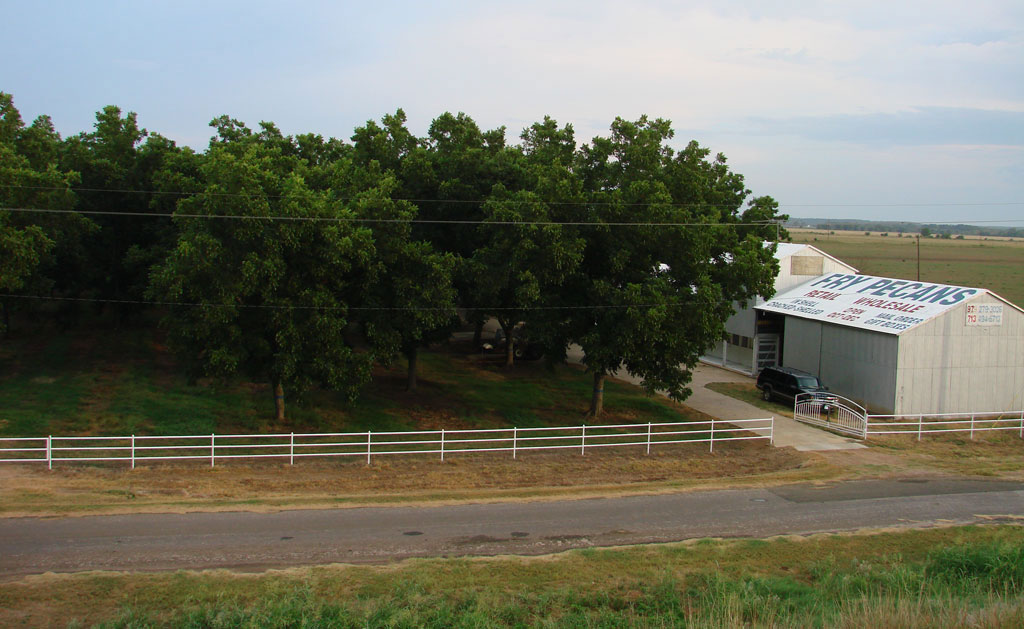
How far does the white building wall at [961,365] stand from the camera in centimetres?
2788

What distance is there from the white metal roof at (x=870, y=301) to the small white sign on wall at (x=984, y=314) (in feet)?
0.14

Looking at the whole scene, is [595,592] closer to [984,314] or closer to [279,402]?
[279,402]

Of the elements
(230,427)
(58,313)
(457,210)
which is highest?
(457,210)

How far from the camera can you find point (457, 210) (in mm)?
28281

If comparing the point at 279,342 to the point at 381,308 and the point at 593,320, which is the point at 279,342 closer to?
the point at 381,308

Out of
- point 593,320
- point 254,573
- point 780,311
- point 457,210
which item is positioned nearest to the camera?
point 254,573

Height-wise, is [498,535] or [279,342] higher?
[279,342]

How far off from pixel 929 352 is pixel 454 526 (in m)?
21.1

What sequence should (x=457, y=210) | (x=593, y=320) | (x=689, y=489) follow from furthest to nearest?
(x=457, y=210) → (x=593, y=320) → (x=689, y=489)

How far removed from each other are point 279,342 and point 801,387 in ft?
65.2

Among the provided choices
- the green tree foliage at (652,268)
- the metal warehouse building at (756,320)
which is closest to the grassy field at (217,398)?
the green tree foliage at (652,268)

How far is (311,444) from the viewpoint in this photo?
1998 cm

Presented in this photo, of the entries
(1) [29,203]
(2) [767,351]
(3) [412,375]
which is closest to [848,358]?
(2) [767,351]

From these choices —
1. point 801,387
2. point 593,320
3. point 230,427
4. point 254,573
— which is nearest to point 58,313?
point 230,427
